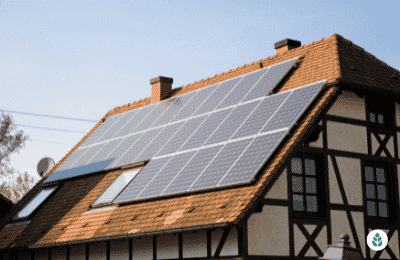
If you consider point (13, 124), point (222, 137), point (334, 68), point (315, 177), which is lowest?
point (315, 177)

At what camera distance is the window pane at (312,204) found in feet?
Answer: 42.9

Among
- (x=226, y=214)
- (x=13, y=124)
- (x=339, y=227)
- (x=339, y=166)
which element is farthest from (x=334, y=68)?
(x=13, y=124)

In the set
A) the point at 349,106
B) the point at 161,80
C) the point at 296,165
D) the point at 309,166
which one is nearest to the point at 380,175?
the point at 349,106

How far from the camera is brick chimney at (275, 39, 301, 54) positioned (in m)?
18.1

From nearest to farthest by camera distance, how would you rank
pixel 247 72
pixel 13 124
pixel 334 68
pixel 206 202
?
1. pixel 206 202
2. pixel 334 68
3. pixel 247 72
4. pixel 13 124

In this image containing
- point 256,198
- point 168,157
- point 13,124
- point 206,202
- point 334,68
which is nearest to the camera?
point 256,198

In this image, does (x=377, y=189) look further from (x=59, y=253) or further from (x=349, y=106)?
(x=59, y=253)

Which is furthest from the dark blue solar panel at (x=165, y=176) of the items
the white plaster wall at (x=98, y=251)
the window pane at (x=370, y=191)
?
the window pane at (x=370, y=191)

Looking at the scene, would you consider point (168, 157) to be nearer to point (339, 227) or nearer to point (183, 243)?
point (183, 243)

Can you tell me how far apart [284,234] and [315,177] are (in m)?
1.83

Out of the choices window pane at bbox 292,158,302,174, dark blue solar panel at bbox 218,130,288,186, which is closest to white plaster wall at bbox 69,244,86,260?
dark blue solar panel at bbox 218,130,288,186

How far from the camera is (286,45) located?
18.1 metres

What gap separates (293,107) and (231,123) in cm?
200

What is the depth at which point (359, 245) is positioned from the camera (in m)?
13.3
